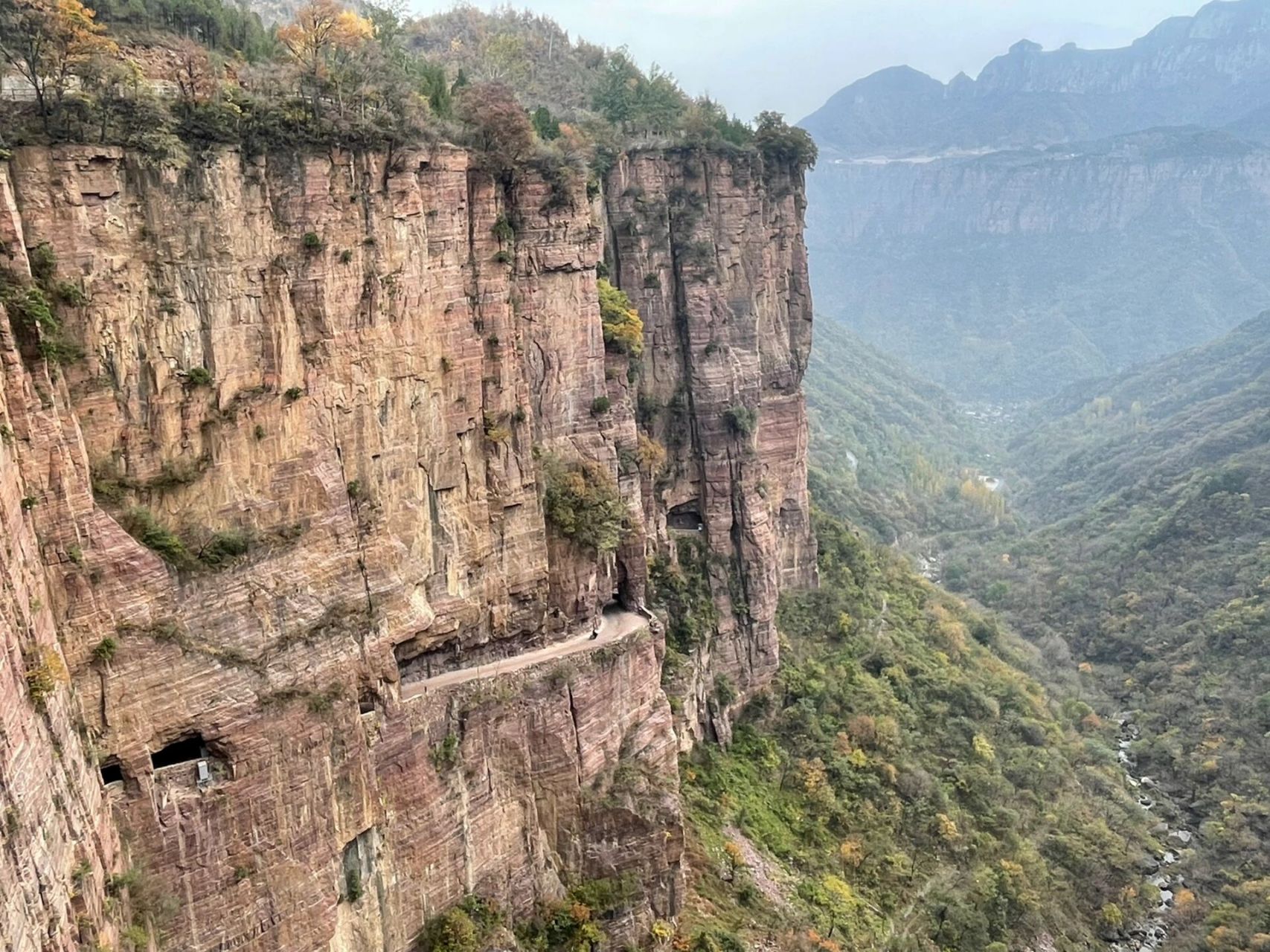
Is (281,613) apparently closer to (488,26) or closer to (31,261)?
(31,261)

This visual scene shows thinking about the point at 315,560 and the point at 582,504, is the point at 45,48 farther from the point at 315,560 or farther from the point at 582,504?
the point at 582,504

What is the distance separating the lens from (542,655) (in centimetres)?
3369

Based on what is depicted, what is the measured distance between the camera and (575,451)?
36.4 metres

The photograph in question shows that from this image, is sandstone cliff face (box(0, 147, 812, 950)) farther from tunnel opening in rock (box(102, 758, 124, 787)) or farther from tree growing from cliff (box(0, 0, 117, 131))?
tree growing from cliff (box(0, 0, 117, 131))

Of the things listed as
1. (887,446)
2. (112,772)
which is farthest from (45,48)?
(887,446)

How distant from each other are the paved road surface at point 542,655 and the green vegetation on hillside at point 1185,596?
33432mm

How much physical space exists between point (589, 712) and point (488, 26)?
56.1m

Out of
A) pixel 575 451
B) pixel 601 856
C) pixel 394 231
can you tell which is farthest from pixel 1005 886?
pixel 394 231

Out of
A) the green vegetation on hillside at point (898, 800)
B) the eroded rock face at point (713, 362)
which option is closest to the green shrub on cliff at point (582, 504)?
the eroded rock face at point (713, 362)

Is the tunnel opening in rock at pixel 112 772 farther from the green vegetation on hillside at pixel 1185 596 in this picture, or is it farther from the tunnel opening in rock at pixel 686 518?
the green vegetation on hillside at pixel 1185 596

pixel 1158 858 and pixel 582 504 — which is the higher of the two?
pixel 582 504

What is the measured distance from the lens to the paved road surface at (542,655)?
30.0 metres

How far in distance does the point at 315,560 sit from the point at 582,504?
39.1 feet

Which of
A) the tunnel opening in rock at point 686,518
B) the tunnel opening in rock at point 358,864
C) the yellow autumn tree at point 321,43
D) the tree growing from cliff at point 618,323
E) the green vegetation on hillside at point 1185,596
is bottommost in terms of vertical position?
the green vegetation on hillside at point 1185,596
